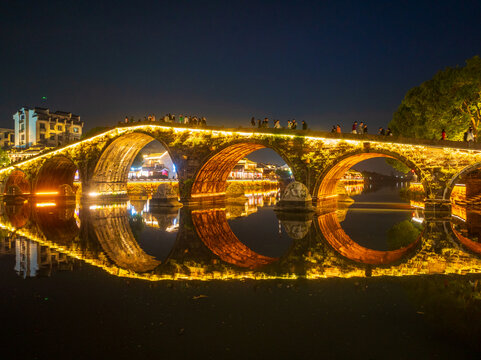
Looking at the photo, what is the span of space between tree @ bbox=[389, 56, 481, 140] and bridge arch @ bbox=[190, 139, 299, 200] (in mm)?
14028

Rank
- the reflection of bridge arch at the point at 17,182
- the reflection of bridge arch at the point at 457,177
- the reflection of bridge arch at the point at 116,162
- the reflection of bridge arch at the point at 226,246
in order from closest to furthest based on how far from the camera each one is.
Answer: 1. the reflection of bridge arch at the point at 226,246
2. the reflection of bridge arch at the point at 457,177
3. the reflection of bridge arch at the point at 116,162
4. the reflection of bridge arch at the point at 17,182

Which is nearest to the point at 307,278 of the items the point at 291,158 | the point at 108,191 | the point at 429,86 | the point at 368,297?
the point at 368,297

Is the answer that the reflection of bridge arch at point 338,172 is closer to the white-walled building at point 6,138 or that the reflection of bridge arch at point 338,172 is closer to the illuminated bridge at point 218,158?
the illuminated bridge at point 218,158

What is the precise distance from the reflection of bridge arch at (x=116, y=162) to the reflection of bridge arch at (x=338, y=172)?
17945mm

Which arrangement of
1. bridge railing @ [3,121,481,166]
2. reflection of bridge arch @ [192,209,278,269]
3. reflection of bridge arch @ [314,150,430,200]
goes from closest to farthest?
1. reflection of bridge arch @ [192,209,278,269]
2. bridge railing @ [3,121,481,166]
3. reflection of bridge arch @ [314,150,430,200]

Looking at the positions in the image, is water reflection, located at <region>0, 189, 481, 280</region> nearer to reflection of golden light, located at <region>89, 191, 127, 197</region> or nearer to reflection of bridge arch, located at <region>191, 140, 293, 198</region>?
reflection of bridge arch, located at <region>191, 140, 293, 198</region>

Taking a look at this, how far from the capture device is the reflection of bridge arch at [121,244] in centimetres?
1112

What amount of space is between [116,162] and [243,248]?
31.6 metres

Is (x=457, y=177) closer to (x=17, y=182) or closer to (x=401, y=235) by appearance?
(x=401, y=235)

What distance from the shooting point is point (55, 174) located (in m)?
45.1

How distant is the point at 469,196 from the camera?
33.0m

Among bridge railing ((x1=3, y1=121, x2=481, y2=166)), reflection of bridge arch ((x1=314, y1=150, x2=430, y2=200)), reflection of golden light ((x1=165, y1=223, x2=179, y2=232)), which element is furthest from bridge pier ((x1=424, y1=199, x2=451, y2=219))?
reflection of golden light ((x1=165, y1=223, x2=179, y2=232))

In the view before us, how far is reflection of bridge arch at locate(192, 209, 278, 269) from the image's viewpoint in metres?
11.5

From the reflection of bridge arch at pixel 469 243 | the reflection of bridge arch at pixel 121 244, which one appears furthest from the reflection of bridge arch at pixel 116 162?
the reflection of bridge arch at pixel 469 243
